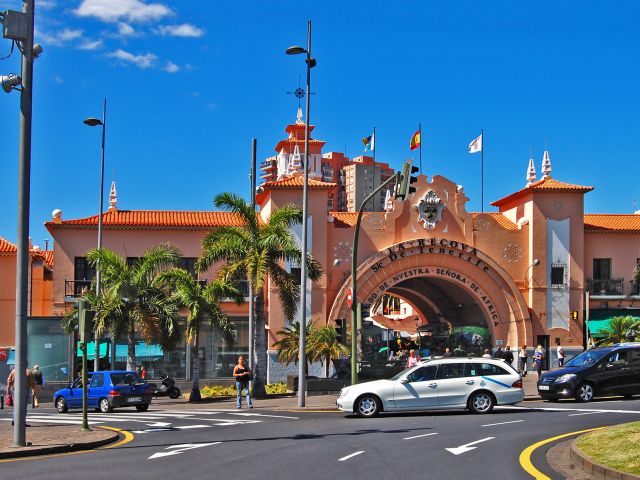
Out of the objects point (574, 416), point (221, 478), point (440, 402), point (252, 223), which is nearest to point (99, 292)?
point (252, 223)

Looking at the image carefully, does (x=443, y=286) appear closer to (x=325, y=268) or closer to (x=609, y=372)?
(x=325, y=268)

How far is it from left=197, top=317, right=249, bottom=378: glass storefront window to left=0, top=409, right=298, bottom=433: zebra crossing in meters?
15.8

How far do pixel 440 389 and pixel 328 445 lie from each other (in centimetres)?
709

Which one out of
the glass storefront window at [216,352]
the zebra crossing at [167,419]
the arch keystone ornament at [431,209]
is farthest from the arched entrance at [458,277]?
the zebra crossing at [167,419]

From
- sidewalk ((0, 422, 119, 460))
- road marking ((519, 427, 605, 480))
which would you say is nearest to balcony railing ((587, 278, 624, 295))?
road marking ((519, 427, 605, 480))

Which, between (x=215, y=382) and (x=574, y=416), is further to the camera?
(x=215, y=382)

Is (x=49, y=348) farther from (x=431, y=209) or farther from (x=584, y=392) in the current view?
(x=584, y=392)

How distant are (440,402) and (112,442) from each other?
882 cm

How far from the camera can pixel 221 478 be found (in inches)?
506

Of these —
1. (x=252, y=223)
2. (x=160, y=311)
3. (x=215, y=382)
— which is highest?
(x=252, y=223)

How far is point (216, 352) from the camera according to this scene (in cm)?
4472

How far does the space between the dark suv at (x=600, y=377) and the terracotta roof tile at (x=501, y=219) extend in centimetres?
2001

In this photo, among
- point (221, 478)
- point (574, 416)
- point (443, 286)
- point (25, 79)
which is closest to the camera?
point (221, 478)

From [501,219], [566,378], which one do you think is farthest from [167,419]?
[501,219]
